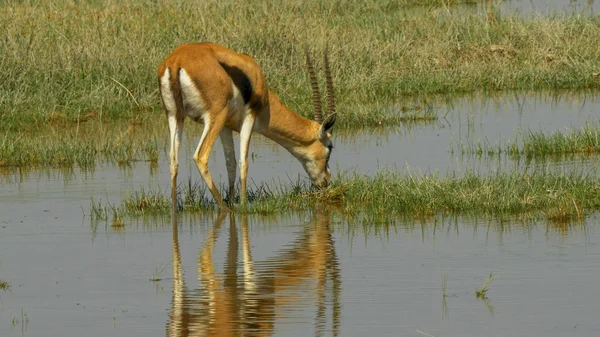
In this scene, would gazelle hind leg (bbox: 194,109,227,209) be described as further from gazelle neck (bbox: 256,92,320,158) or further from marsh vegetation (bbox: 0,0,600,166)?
marsh vegetation (bbox: 0,0,600,166)

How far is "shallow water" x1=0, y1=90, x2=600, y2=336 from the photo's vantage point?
22.1 feet

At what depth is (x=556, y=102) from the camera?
1605 centimetres

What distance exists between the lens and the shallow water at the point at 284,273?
675 cm

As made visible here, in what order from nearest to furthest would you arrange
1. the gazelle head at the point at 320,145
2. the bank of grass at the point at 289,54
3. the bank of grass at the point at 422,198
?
1. the bank of grass at the point at 422,198
2. the gazelle head at the point at 320,145
3. the bank of grass at the point at 289,54

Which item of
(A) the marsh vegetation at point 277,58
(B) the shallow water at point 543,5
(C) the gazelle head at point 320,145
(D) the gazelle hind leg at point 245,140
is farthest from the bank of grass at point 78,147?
(B) the shallow water at point 543,5

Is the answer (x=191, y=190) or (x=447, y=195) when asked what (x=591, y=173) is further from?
(x=191, y=190)

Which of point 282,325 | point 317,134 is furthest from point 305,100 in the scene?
point 282,325

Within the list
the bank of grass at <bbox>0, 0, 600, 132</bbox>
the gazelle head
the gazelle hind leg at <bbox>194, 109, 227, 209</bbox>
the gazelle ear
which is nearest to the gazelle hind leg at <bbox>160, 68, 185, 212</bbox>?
the gazelle hind leg at <bbox>194, 109, 227, 209</bbox>

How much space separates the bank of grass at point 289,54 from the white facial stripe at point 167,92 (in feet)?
15.6

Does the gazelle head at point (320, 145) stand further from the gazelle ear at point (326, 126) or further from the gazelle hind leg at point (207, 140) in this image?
the gazelle hind leg at point (207, 140)

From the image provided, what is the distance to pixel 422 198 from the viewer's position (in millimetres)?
9828

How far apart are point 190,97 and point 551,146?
3802 mm

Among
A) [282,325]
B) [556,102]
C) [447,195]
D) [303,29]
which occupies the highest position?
[303,29]

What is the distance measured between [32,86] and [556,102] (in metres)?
6.76
